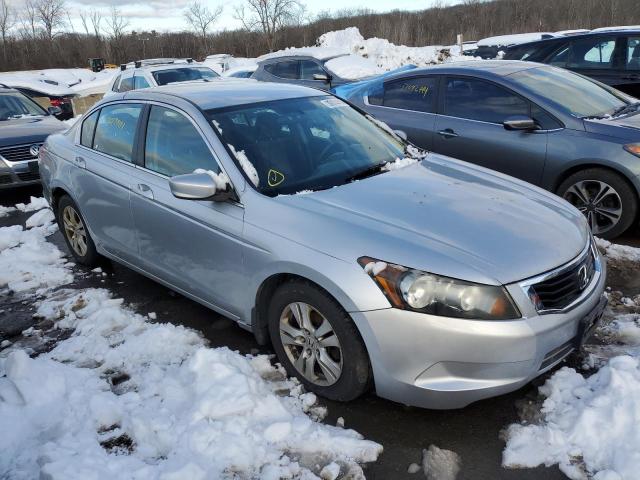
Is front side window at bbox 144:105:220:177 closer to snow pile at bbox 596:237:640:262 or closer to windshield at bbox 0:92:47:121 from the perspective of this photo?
snow pile at bbox 596:237:640:262

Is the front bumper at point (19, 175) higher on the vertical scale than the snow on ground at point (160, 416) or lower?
higher

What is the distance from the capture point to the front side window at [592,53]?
8.07m

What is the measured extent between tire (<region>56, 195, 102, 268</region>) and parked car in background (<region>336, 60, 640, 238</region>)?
Answer: 11.3 feet

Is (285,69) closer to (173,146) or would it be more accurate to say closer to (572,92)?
(572,92)

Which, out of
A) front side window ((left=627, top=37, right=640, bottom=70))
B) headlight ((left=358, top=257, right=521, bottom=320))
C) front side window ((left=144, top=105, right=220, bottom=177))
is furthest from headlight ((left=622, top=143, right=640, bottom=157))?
front side window ((left=627, top=37, right=640, bottom=70))

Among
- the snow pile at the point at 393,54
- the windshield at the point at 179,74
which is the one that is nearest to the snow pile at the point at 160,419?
the windshield at the point at 179,74

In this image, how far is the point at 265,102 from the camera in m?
3.88

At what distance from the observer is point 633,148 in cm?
484

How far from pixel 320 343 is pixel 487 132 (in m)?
3.55

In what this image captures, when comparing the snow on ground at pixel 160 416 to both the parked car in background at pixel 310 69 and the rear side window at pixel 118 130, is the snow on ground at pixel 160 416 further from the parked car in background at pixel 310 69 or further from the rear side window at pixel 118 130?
the parked car in background at pixel 310 69

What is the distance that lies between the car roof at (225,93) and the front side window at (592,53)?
18.3 ft

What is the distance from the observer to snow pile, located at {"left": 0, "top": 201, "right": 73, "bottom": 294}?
4.88 metres

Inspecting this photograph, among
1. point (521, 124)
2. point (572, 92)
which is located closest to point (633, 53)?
point (572, 92)

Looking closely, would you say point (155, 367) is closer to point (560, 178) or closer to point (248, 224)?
point (248, 224)
